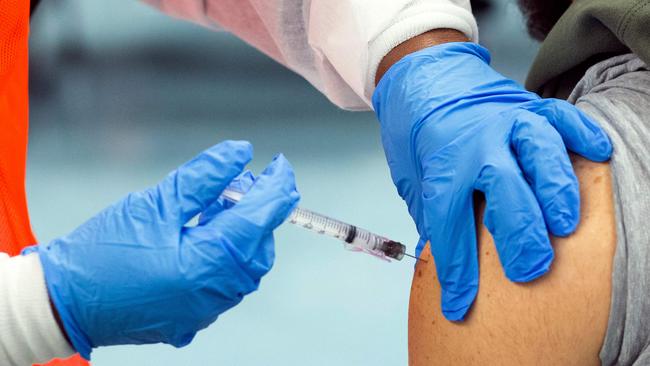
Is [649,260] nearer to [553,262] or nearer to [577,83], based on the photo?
[553,262]

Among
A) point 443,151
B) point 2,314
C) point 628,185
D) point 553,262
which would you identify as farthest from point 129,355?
point 628,185

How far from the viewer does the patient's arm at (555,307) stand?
94 cm

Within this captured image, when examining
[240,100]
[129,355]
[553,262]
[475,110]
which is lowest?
[129,355]

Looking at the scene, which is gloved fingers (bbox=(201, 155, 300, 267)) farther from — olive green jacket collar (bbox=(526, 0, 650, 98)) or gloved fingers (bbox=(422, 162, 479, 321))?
olive green jacket collar (bbox=(526, 0, 650, 98))

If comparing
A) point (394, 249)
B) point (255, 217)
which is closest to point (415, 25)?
point (394, 249)

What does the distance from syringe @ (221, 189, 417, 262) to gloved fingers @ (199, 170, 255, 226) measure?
88mm

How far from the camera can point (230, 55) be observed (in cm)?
264

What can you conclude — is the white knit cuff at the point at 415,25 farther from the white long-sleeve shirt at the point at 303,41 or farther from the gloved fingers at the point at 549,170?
the gloved fingers at the point at 549,170

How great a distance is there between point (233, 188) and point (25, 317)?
11.9 inches

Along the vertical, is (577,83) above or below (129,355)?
above

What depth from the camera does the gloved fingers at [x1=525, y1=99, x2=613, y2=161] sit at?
38.9 inches

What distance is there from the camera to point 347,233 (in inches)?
44.4

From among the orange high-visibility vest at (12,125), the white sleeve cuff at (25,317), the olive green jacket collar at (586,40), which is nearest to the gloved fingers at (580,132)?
the olive green jacket collar at (586,40)

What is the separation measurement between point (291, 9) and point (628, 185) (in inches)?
35.5
